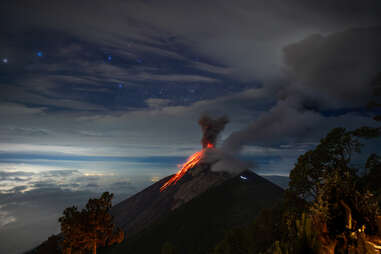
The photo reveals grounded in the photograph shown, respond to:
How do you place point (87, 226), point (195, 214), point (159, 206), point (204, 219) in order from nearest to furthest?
point (87, 226) < point (204, 219) < point (195, 214) < point (159, 206)

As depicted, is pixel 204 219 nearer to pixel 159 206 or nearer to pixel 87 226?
pixel 159 206

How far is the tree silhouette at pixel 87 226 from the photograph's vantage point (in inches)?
1056

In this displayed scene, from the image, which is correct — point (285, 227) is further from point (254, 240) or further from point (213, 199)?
point (213, 199)

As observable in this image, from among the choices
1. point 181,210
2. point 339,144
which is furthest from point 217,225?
point 339,144

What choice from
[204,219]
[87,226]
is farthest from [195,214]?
[87,226]

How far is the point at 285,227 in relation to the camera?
32.8m

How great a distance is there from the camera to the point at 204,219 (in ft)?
482

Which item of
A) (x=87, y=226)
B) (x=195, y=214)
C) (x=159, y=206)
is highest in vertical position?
(x=87, y=226)

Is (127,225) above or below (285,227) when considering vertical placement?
below

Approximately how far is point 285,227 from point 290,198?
515 centimetres

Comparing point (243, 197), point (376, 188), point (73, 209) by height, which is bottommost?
point (243, 197)

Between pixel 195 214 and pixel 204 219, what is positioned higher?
pixel 195 214

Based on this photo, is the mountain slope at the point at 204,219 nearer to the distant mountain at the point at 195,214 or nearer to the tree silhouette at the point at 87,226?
the distant mountain at the point at 195,214

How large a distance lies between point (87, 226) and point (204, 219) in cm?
13173
